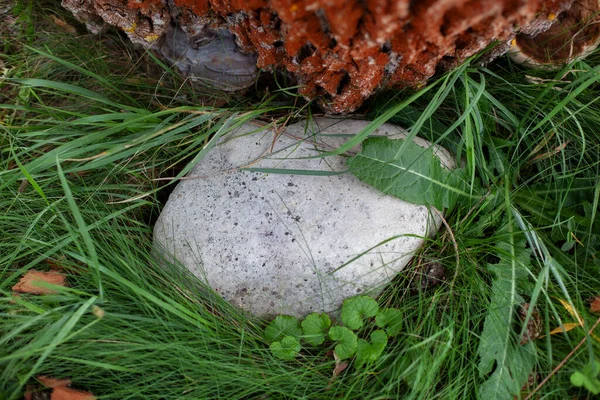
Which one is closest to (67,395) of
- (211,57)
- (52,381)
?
(52,381)

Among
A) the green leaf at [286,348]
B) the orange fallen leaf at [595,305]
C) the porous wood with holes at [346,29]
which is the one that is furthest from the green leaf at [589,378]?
the porous wood with holes at [346,29]

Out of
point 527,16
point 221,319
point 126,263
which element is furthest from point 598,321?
point 126,263

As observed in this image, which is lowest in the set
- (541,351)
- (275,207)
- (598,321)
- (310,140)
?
(541,351)

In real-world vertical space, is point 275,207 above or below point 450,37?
below

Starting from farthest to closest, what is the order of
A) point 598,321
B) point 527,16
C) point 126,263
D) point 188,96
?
point 188,96, point 126,263, point 598,321, point 527,16

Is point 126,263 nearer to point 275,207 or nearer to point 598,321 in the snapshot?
point 275,207

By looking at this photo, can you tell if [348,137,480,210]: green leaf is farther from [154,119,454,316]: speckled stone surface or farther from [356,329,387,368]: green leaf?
[356,329,387,368]: green leaf

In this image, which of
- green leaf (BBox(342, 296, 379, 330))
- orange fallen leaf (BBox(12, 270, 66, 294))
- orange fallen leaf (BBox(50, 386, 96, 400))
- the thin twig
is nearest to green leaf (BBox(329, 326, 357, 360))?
green leaf (BBox(342, 296, 379, 330))

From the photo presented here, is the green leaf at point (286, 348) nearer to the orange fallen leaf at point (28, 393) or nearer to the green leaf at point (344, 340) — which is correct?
the green leaf at point (344, 340)
